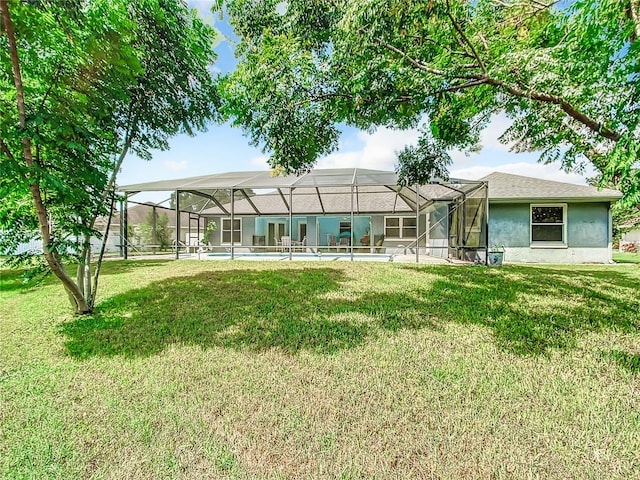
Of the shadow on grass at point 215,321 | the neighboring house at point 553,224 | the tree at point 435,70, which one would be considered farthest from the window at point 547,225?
the shadow on grass at point 215,321

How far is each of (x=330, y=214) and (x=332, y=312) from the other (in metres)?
12.7

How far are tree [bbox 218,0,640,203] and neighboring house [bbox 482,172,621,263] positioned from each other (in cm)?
610

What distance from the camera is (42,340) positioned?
396 cm

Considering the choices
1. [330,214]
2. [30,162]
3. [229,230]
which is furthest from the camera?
[229,230]

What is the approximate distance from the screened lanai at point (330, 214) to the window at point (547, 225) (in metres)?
2.95

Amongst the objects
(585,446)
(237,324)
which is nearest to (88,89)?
(237,324)

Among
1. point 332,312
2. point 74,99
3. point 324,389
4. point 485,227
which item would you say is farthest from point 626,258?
point 74,99

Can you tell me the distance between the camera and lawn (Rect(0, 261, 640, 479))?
1924mm

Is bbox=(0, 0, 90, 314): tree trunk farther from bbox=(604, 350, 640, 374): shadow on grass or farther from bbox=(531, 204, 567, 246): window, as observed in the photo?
bbox=(531, 204, 567, 246): window

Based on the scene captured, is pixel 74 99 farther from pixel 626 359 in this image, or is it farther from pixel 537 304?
pixel 537 304

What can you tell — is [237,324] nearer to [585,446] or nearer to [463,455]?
[463,455]

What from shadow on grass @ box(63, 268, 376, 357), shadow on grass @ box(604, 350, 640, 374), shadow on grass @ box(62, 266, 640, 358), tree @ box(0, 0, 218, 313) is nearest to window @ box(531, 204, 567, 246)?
shadow on grass @ box(62, 266, 640, 358)

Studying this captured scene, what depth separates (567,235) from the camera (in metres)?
11.6

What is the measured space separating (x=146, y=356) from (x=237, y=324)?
4.07 feet
